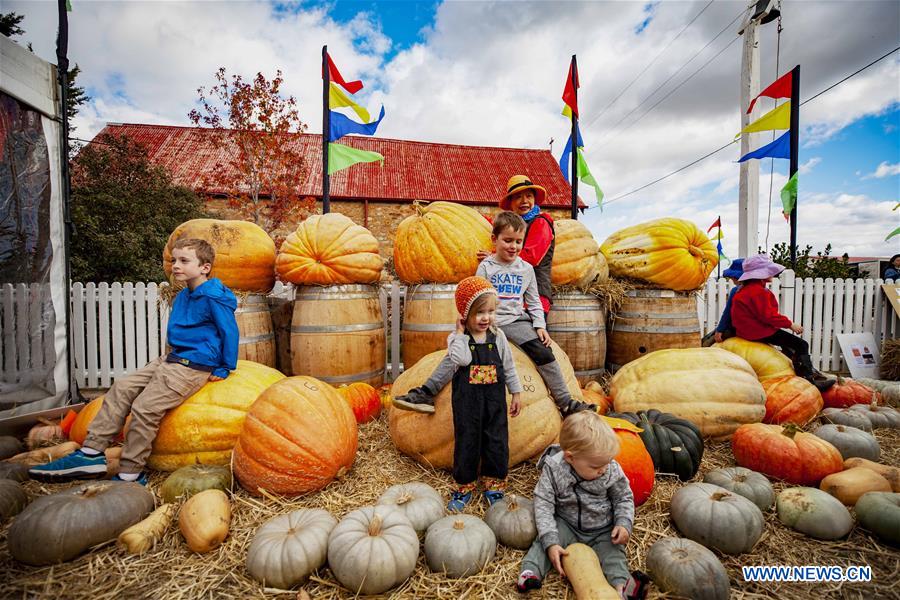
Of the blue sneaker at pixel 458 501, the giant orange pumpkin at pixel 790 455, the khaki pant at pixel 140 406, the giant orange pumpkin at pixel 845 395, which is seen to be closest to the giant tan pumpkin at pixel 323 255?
the khaki pant at pixel 140 406

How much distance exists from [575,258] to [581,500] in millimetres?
2629

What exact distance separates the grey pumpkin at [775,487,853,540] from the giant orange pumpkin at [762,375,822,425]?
1414mm

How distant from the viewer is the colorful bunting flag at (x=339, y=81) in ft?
20.6

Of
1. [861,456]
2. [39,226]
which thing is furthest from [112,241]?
[861,456]

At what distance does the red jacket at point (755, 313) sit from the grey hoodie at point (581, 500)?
319 cm

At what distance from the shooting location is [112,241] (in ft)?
24.5

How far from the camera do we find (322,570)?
1.82 meters

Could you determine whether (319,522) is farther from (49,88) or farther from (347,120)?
(347,120)

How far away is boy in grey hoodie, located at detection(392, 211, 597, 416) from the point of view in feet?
9.36

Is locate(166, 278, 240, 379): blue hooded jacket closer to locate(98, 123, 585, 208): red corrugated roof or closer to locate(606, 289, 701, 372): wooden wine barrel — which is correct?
locate(606, 289, 701, 372): wooden wine barrel

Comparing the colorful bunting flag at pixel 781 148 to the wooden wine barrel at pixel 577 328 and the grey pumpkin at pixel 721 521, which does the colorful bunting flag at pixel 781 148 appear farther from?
the grey pumpkin at pixel 721 521

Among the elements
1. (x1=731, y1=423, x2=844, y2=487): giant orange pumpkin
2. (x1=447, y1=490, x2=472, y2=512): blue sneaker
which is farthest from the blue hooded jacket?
(x1=731, y1=423, x2=844, y2=487): giant orange pumpkin

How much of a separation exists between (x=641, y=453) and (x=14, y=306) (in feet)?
18.0

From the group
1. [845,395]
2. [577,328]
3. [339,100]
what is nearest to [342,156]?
[339,100]
